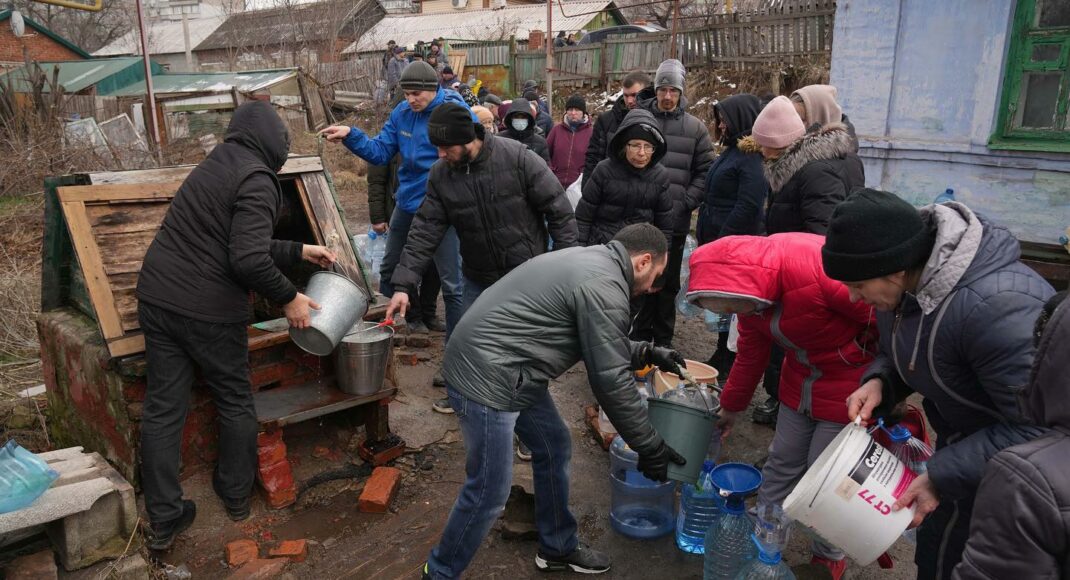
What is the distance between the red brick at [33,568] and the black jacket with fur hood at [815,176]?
386cm

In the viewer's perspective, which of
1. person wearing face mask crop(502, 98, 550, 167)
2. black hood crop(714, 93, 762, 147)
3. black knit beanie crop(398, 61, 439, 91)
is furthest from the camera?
person wearing face mask crop(502, 98, 550, 167)

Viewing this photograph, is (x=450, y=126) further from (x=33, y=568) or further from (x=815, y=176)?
(x=33, y=568)

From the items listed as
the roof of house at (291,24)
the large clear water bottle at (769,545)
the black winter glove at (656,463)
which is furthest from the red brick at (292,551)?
the roof of house at (291,24)

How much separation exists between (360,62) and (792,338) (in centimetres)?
2211

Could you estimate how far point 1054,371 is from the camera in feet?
4.91

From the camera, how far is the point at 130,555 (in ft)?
10.3

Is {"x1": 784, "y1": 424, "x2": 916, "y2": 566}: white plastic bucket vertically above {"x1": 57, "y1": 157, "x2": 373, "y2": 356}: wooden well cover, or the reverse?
{"x1": 57, "y1": 157, "x2": 373, "y2": 356}: wooden well cover

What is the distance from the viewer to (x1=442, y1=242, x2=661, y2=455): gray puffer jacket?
8.70 feet

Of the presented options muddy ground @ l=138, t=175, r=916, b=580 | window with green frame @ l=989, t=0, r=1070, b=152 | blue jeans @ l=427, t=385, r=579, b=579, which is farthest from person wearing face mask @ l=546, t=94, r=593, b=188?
blue jeans @ l=427, t=385, r=579, b=579

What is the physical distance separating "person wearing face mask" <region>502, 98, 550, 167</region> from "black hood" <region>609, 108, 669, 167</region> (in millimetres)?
2617

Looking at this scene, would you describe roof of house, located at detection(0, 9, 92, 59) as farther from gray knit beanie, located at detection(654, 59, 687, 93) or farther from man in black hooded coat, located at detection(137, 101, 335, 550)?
man in black hooded coat, located at detection(137, 101, 335, 550)

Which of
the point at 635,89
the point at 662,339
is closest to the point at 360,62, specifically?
the point at 635,89

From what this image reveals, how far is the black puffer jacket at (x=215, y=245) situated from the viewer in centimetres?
336

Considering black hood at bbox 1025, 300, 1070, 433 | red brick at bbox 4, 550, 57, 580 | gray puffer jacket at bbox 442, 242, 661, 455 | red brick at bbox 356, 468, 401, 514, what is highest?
black hood at bbox 1025, 300, 1070, 433
